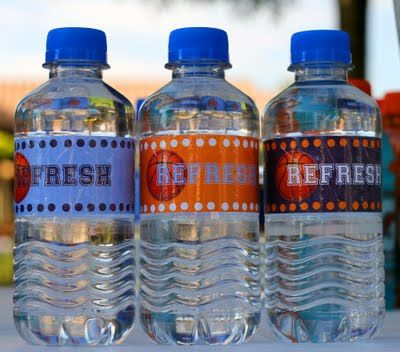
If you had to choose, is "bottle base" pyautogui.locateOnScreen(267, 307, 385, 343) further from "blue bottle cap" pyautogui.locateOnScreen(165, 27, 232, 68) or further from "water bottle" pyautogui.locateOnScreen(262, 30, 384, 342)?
"blue bottle cap" pyautogui.locateOnScreen(165, 27, 232, 68)

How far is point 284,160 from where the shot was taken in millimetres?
1305

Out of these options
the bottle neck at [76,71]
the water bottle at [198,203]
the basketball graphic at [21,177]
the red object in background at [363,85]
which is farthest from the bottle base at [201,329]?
the red object in background at [363,85]

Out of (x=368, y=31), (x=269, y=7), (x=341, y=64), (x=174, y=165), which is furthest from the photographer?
(x=269, y=7)

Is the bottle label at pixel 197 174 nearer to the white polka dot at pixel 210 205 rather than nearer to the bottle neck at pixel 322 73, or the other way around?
the white polka dot at pixel 210 205

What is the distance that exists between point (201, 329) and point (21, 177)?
0.32m

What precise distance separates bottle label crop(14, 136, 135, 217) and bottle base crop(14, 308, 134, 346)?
154 mm

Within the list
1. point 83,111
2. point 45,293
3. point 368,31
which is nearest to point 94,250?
point 45,293

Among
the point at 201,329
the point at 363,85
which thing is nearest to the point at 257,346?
the point at 201,329

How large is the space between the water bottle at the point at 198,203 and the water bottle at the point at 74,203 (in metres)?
0.04

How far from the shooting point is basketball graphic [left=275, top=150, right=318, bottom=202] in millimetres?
1287

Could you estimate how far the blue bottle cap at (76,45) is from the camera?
1343mm

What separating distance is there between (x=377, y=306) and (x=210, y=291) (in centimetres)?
25

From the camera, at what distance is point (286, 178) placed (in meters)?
1.30

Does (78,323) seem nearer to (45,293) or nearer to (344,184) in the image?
(45,293)
